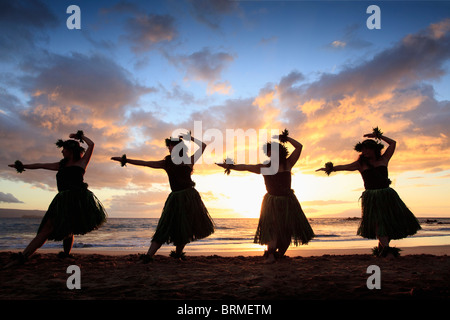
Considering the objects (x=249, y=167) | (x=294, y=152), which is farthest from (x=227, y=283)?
(x=294, y=152)

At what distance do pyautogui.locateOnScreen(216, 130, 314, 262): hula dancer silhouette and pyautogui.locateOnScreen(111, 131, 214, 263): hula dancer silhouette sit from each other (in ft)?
2.01

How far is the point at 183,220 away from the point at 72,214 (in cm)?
172

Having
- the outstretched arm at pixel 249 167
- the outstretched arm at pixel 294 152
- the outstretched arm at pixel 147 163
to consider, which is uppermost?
the outstretched arm at pixel 294 152

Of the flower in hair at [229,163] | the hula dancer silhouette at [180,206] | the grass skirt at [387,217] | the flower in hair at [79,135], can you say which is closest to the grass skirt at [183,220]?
the hula dancer silhouette at [180,206]

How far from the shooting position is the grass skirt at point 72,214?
4641 mm

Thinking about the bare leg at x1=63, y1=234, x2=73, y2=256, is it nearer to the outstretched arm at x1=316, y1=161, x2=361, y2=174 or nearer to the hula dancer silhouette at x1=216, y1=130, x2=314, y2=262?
the hula dancer silhouette at x1=216, y1=130, x2=314, y2=262

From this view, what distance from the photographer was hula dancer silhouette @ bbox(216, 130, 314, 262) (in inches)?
187

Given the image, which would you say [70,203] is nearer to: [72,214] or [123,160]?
[72,214]

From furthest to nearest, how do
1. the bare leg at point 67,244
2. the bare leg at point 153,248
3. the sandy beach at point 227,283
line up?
the bare leg at point 67,244, the bare leg at point 153,248, the sandy beach at point 227,283

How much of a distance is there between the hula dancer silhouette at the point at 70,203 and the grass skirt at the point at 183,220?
1.12 metres

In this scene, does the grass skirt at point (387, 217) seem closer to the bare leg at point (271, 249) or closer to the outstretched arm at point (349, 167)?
the outstretched arm at point (349, 167)

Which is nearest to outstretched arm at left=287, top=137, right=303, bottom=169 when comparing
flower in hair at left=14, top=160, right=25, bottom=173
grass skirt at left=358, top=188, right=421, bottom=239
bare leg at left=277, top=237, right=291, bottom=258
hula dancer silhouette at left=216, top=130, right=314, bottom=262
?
hula dancer silhouette at left=216, top=130, right=314, bottom=262

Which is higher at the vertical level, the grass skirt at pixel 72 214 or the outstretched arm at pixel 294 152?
the outstretched arm at pixel 294 152
